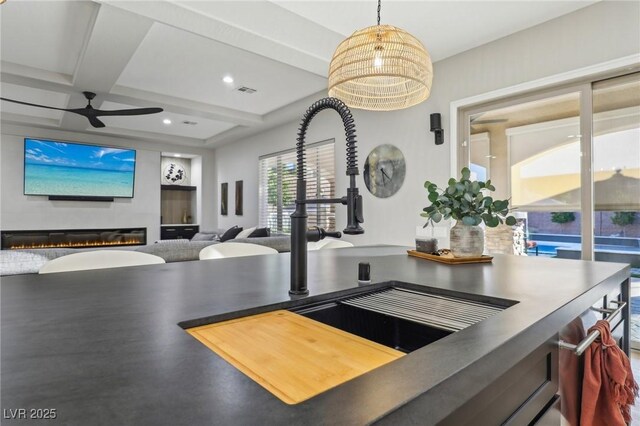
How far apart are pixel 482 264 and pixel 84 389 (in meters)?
1.44

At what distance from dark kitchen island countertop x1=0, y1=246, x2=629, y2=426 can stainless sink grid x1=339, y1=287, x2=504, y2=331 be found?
64mm

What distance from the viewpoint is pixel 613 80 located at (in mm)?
2643

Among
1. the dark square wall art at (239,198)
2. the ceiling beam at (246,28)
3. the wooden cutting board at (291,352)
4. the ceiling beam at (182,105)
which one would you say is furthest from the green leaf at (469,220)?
the dark square wall art at (239,198)

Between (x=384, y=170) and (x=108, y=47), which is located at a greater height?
(x=108, y=47)

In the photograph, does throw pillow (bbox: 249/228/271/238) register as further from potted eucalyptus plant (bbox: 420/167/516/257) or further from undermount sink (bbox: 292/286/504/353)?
undermount sink (bbox: 292/286/504/353)

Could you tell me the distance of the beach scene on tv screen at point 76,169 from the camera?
588 cm

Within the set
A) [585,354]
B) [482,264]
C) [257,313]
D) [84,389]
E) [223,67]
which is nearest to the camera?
[84,389]

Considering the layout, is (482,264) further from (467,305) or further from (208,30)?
(208,30)

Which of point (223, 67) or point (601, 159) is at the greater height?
point (223, 67)

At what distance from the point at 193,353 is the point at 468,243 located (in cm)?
134

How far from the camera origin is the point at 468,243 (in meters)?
1.55

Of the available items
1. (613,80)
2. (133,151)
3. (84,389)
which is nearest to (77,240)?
(133,151)

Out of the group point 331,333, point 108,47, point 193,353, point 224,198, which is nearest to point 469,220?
point 331,333

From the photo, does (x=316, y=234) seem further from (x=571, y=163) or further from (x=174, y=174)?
(x=174, y=174)
